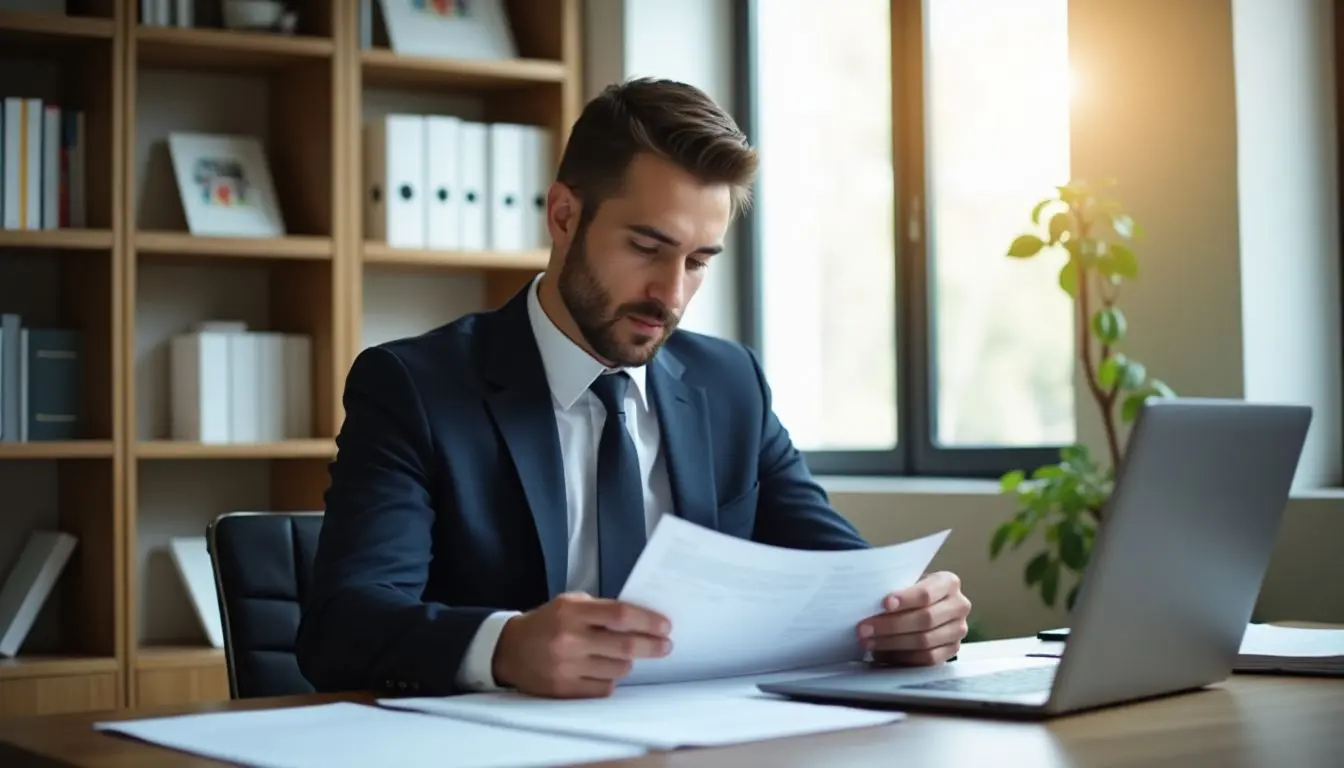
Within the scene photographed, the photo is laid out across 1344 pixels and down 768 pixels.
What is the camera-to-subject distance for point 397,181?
4035mm

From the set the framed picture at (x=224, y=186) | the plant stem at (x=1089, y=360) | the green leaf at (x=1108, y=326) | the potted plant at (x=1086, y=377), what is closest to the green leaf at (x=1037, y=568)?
the potted plant at (x=1086, y=377)

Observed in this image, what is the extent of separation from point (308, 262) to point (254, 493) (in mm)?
A: 554

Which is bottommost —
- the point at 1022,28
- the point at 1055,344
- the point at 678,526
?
the point at 678,526

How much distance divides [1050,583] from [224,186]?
202 cm

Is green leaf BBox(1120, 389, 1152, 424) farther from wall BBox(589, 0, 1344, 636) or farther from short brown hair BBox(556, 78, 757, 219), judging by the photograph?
short brown hair BBox(556, 78, 757, 219)

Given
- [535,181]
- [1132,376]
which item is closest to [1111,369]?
[1132,376]

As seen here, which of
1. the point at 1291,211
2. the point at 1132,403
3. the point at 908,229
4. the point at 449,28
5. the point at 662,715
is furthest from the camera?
the point at 449,28

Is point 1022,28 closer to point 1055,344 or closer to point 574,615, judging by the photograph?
point 1055,344

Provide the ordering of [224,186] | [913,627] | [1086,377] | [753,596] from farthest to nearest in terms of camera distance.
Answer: [224,186], [1086,377], [913,627], [753,596]

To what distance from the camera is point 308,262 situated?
A: 159 inches

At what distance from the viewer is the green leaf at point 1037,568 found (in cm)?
320

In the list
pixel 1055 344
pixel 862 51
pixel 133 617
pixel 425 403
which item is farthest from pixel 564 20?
pixel 425 403

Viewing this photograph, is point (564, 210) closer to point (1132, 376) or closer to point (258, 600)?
point (258, 600)

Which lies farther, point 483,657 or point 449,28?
point 449,28
